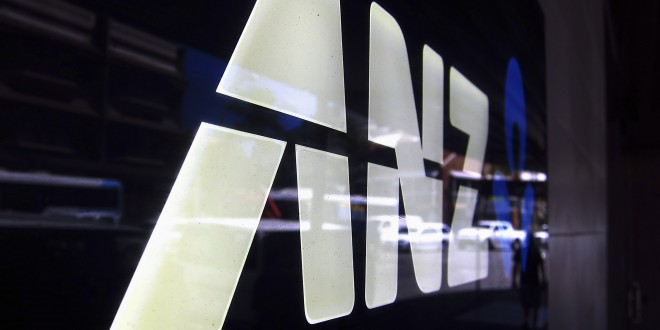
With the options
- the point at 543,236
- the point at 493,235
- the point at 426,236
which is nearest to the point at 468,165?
the point at 493,235

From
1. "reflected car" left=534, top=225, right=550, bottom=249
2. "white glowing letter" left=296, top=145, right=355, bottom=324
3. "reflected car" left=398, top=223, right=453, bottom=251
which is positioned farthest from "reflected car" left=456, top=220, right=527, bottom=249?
"white glowing letter" left=296, top=145, right=355, bottom=324

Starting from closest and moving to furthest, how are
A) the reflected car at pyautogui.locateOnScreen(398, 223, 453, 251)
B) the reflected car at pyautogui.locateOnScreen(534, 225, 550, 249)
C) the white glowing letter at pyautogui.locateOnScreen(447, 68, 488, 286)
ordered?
the reflected car at pyautogui.locateOnScreen(398, 223, 453, 251) < the white glowing letter at pyautogui.locateOnScreen(447, 68, 488, 286) < the reflected car at pyautogui.locateOnScreen(534, 225, 550, 249)

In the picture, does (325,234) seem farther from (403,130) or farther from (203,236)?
(403,130)

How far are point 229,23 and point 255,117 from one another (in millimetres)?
169

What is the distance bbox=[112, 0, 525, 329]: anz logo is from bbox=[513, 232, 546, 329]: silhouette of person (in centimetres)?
128

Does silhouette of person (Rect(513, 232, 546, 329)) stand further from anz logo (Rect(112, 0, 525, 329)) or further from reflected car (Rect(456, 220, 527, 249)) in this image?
anz logo (Rect(112, 0, 525, 329))

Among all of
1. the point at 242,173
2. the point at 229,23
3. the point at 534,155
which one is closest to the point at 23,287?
the point at 242,173

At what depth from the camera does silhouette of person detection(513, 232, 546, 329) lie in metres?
3.38

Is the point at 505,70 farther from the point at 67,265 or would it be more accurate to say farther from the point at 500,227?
the point at 67,265

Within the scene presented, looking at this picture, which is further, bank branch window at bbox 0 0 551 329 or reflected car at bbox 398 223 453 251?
reflected car at bbox 398 223 453 251

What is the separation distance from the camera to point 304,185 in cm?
130

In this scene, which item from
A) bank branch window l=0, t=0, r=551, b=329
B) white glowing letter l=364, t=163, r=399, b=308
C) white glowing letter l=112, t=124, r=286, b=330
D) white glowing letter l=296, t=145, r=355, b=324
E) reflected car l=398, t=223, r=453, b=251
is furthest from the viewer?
reflected car l=398, t=223, r=453, b=251

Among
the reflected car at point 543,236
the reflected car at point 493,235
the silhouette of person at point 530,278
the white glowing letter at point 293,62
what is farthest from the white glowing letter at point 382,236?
the reflected car at point 543,236

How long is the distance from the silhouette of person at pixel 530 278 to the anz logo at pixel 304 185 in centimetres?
128
